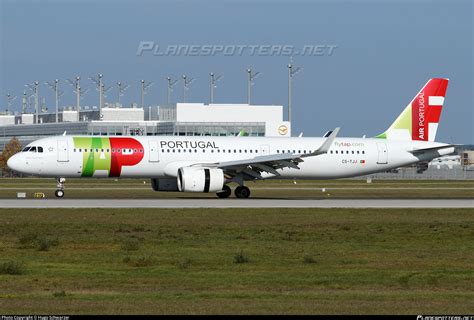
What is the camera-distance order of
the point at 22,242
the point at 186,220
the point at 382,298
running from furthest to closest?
the point at 186,220
the point at 22,242
the point at 382,298

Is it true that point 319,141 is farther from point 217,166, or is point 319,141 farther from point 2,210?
point 2,210

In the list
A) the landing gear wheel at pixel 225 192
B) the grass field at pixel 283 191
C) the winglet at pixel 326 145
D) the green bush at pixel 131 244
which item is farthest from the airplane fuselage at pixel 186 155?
the green bush at pixel 131 244

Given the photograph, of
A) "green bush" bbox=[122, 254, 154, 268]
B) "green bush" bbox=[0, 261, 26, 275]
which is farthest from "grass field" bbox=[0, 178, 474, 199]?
"green bush" bbox=[0, 261, 26, 275]

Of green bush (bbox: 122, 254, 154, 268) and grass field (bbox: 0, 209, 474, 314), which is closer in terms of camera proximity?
grass field (bbox: 0, 209, 474, 314)

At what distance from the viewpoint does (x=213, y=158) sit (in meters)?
55.8

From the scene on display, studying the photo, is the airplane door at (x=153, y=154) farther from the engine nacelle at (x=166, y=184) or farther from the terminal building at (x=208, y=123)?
the terminal building at (x=208, y=123)

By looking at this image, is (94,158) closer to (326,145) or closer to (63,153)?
(63,153)

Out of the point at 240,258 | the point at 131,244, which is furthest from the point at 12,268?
the point at 131,244

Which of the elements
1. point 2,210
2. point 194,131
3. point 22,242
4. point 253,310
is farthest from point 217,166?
point 194,131

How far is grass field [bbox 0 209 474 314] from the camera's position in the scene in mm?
18078

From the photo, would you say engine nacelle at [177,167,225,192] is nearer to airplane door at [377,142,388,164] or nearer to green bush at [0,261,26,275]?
airplane door at [377,142,388,164]

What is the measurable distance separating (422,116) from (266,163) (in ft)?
44.4

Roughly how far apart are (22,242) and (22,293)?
9.57 meters

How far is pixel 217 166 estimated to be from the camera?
53.5 m
